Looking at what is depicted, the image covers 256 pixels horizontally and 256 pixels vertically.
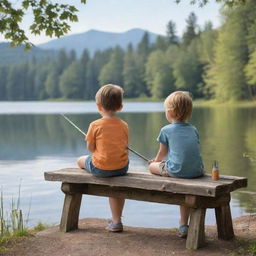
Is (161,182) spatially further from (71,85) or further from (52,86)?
(52,86)

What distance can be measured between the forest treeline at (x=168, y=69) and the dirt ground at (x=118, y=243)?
46419 millimetres

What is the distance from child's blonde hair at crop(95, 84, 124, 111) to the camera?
17.9ft

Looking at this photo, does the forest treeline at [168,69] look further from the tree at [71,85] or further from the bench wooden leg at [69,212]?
the bench wooden leg at [69,212]

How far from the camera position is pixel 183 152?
536 cm

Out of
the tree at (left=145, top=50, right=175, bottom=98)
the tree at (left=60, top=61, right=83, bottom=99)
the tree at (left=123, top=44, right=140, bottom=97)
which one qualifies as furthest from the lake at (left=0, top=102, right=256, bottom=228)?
the tree at (left=60, top=61, right=83, bottom=99)

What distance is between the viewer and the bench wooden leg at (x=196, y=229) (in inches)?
204

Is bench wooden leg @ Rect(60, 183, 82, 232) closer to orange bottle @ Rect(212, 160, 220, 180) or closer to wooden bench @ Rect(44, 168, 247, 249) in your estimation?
wooden bench @ Rect(44, 168, 247, 249)

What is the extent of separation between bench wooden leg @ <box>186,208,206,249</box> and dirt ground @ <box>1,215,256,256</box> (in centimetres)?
7

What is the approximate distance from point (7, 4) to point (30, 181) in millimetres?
7148

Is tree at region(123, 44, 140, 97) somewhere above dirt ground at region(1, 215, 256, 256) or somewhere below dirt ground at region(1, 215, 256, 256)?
above

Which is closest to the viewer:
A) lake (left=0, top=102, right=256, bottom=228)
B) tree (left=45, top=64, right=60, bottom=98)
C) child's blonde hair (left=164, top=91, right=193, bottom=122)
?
child's blonde hair (left=164, top=91, right=193, bottom=122)

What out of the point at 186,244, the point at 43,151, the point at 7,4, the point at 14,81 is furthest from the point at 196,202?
the point at 14,81

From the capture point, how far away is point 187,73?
84.4 metres

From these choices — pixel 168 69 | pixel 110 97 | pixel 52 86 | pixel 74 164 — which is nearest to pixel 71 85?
pixel 52 86
